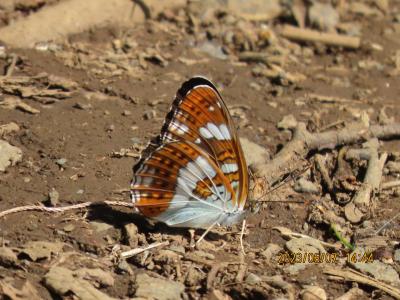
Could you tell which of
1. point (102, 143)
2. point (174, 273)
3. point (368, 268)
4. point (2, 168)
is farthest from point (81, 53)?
point (368, 268)

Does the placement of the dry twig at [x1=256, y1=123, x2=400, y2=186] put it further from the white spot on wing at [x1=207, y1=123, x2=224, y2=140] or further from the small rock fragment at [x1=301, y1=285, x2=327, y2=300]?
the small rock fragment at [x1=301, y1=285, x2=327, y2=300]

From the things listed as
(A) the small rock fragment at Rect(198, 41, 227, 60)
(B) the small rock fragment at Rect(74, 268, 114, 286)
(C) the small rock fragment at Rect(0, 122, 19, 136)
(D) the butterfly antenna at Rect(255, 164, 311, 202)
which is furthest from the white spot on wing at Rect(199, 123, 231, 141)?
(A) the small rock fragment at Rect(198, 41, 227, 60)

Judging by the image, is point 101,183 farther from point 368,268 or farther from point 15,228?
point 368,268

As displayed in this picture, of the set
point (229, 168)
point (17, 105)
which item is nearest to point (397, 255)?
point (229, 168)

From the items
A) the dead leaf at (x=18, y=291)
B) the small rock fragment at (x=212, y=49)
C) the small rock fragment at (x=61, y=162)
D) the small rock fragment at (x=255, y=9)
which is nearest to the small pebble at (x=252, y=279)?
the dead leaf at (x=18, y=291)

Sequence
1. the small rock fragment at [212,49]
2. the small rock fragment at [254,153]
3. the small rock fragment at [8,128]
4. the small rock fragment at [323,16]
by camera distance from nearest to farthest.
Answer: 1. the small rock fragment at [8,128]
2. the small rock fragment at [254,153]
3. the small rock fragment at [212,49]
4. the small rock fragment at [323,16]
